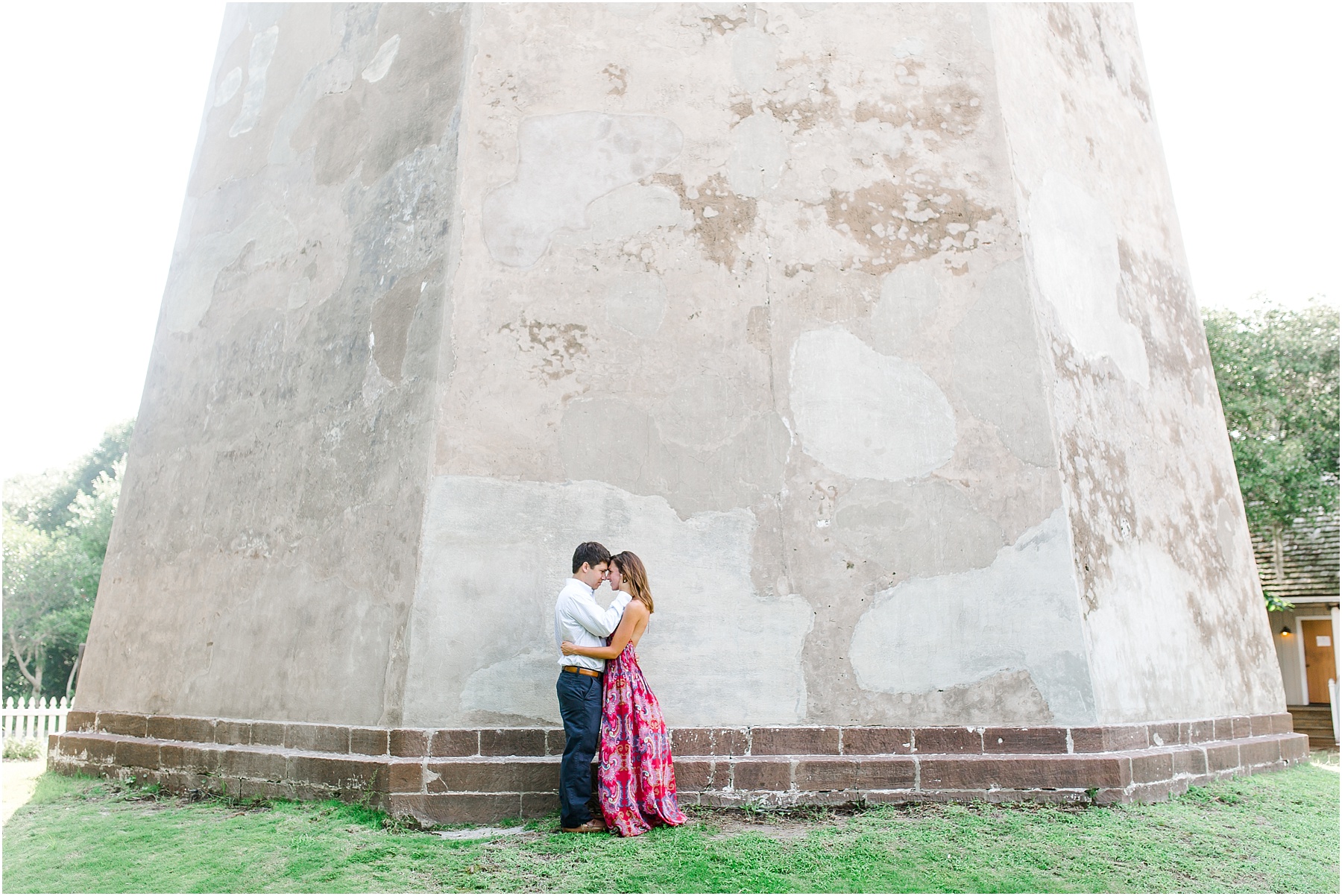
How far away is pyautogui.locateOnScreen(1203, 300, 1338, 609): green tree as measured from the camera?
12812 millimetres

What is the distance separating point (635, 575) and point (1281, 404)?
466 inches

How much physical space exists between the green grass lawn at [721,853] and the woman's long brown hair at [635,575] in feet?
3.57

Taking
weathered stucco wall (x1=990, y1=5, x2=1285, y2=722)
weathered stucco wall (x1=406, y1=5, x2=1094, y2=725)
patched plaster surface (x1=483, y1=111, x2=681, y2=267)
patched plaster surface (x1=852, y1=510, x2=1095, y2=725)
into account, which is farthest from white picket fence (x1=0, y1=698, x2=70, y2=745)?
weathered stucco wall (x1=990, y1=5, x2=1285, y2=722)

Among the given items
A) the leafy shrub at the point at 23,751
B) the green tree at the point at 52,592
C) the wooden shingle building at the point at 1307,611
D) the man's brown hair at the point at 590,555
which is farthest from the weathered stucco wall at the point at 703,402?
the green tree at the point at 52,592

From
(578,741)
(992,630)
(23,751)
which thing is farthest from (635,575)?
(23,751)

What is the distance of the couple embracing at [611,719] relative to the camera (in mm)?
4629

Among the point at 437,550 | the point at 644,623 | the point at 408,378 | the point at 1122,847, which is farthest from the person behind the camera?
the point at 408,378

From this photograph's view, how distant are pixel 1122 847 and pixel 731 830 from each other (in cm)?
177

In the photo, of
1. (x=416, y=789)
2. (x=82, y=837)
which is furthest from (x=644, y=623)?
(x=82, y=837)

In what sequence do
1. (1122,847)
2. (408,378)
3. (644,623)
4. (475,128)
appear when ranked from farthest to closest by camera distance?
(475,128) → (408,378) → (644,623) → (1122,847)

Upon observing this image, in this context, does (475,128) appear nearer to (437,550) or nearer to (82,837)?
(437,550)

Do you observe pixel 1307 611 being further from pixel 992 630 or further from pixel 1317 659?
pixel 992 630

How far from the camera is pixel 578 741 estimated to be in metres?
4.65

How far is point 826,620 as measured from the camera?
5504 mm
